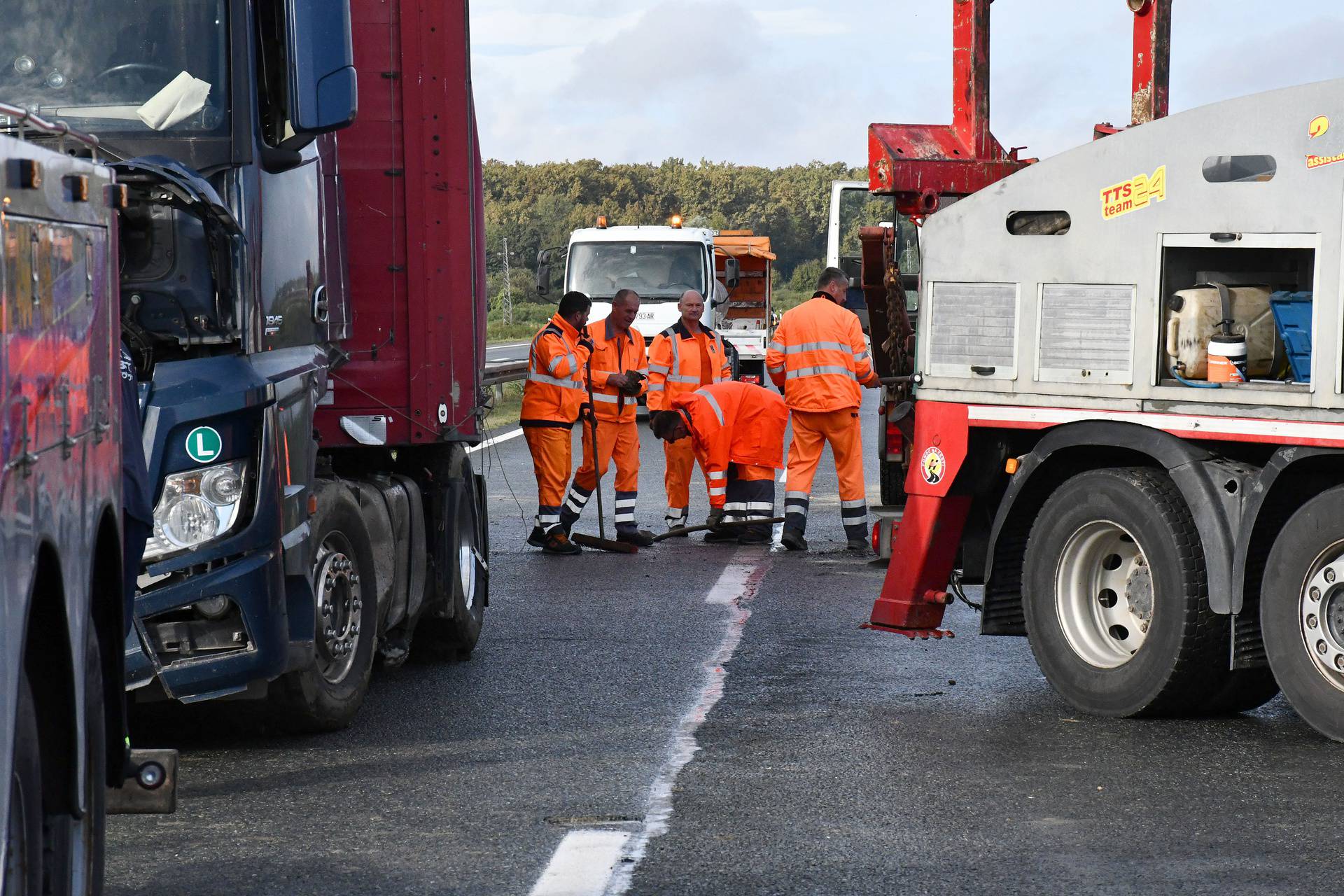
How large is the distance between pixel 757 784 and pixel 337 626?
175cm

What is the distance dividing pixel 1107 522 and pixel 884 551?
136 centimetres

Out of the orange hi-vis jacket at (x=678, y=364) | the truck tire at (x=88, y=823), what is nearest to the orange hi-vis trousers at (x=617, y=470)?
the orange hi-vis jacket at (x=678, y=364)

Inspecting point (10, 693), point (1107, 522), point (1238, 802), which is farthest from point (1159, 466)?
point (10, 693)

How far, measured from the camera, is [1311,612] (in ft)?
21.4

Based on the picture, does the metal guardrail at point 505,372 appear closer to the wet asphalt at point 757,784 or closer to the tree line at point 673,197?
the wet asphalt at point 757,784

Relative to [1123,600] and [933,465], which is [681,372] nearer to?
[933,465]

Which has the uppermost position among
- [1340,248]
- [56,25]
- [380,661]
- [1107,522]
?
[56,25]

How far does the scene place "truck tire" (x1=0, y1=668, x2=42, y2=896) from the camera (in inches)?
131

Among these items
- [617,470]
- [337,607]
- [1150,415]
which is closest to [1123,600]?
[1150,415]

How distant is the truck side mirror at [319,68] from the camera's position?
20.6 feet

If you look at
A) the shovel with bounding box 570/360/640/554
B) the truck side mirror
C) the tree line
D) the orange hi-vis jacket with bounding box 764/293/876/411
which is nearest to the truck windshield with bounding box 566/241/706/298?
the shovel with bounding box 570/360/640/554

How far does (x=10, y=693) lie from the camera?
123 inches

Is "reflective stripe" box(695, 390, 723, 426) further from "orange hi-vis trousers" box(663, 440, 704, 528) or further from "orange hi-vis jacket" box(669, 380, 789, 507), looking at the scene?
"orange hi-vis trousers" box(663, 440, 704, 528)

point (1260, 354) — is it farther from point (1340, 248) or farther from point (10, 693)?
point (10, 693)
